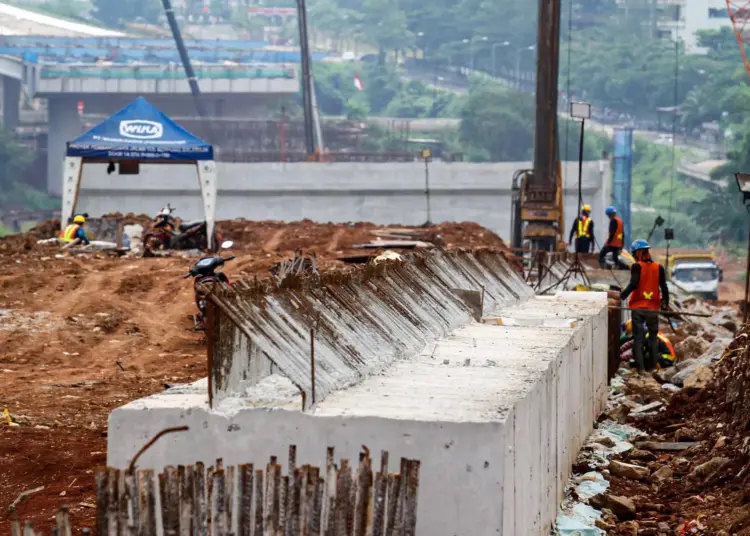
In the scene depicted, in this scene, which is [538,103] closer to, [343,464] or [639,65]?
[343,464]

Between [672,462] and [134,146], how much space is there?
21.8m

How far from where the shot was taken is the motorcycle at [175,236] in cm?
2933

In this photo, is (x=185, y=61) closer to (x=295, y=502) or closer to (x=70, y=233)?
(x=70, y=233)

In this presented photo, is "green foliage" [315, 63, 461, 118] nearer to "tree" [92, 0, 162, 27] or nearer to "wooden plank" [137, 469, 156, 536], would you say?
"tree" [92, 0, 162, 27]

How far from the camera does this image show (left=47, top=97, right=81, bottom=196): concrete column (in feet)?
324

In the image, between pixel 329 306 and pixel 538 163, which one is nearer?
pixel 329 306

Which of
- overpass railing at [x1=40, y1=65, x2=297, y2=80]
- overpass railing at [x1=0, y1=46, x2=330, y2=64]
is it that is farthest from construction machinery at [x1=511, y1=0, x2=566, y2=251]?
overpass railing at [x1=0, y1=46, x2=330, y2=64]

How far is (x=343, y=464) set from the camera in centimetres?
621

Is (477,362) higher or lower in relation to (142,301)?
higher

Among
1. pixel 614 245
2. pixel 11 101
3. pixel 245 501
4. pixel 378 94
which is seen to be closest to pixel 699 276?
pixel 614 245

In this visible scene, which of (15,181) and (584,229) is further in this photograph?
(15,181)

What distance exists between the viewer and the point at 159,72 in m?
109

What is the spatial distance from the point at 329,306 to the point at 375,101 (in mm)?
133685

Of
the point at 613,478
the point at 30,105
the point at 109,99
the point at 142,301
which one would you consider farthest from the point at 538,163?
the point at 30,105
